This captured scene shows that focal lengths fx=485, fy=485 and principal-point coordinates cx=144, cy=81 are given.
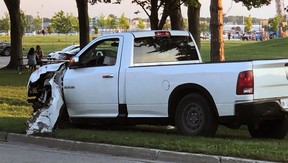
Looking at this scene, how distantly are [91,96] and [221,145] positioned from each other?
A: 3.10 m

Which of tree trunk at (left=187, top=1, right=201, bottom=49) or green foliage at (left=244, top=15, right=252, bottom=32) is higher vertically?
green foliage at (left=244, top=15, right=252, bottom=32)

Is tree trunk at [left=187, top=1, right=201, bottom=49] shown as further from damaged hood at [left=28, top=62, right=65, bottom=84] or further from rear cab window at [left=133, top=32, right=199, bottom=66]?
damaged hood at [left=28, top=62, right=65, bottom=84]

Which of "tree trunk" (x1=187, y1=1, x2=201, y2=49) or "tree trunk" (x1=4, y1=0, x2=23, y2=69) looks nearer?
"tree trunk" (x1=187, y1=1, x2=201, y2=49)

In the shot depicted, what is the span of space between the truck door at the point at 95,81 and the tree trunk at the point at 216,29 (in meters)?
3.31

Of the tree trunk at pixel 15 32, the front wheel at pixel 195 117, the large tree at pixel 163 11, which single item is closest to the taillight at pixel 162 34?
the front wheel at pixel 195 117

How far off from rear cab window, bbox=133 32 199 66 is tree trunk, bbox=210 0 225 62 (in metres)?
2.15

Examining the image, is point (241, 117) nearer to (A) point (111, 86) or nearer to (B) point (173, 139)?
(B) point (173, 139)

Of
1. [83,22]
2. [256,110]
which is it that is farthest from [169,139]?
[83,22]

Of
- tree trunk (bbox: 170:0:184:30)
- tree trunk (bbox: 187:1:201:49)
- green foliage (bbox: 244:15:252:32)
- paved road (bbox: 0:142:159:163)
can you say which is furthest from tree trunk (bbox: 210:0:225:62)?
green foliage (bbox: 244:15:252:32)

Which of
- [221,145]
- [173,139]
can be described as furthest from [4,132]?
[221,145]

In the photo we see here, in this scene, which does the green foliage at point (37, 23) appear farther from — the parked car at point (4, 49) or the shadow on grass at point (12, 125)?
the shadow on grass at point (12, 125)

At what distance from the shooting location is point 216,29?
39.4 feet

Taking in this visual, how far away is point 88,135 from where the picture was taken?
9055 mm

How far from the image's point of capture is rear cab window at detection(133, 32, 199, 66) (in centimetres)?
938
